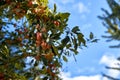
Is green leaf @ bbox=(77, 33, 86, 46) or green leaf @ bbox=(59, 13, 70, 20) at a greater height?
green leaf @ bbox=(59, 13, 70, 20)

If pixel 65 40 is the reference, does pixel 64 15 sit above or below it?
above

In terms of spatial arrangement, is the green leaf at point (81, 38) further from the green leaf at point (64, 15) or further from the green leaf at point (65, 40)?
the green leaf at point (64, 15)

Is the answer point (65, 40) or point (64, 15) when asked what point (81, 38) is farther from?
point (64, 15)

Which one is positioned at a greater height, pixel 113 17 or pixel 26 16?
pixel 26 16

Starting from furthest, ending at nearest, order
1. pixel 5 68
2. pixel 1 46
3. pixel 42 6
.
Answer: pixel 42 6
pixel 1 46
pixel 5 68

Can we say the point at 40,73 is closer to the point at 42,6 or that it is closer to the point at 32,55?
the point at 32,55

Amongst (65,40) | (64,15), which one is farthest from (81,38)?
(64,15)

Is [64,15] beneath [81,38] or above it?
above

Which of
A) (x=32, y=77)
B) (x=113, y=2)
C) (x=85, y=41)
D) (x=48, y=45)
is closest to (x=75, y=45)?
(x=85, y=41)

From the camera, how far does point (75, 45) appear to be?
8.58 m

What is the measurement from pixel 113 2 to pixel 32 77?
3.33 metres

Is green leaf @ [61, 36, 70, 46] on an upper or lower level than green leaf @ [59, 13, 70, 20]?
lower

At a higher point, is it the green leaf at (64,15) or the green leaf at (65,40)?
the green leaf at (64,15)

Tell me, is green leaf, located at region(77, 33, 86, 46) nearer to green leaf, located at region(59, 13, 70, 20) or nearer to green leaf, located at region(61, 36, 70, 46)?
green leaf, located at region(61, 36, 70, 46)
